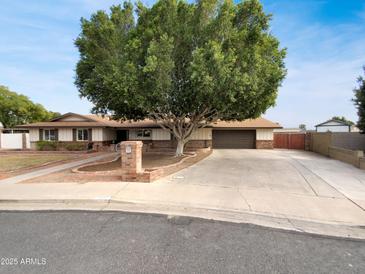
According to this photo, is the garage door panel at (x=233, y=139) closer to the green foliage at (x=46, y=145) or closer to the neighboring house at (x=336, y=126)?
the green foliage at (x=46, y=145)

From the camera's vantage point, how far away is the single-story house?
68.5 ft

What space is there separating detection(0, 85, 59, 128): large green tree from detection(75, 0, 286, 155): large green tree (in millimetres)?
30989

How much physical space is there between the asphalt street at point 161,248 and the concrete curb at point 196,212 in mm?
293

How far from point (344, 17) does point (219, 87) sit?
24.5 ft

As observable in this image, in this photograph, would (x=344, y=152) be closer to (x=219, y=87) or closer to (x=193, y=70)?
(x=219, y=87)

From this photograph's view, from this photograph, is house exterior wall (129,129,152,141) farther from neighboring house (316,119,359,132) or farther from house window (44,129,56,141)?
neighboring house (316,119,359,132)

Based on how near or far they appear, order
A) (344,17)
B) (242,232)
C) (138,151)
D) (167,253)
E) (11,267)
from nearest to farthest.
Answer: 1. (11,267)
2. (167,253)
3. (242,232)
4. (138,151)
5. (344,17)

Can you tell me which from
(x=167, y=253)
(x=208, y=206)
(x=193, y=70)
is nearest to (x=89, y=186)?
(x=208, y=206)

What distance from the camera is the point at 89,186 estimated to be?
706 cm

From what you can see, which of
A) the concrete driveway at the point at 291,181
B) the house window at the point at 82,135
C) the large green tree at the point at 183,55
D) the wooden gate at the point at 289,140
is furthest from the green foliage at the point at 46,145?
the wooden gate at the point at 289,140

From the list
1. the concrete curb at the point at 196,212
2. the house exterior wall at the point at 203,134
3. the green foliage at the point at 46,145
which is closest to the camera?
the concrete curb at the point at 196,212

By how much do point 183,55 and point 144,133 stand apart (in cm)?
1274

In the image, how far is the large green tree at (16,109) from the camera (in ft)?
115

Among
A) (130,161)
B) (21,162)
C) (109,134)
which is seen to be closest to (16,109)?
(109,134)
